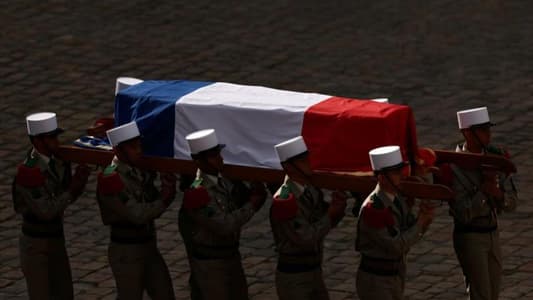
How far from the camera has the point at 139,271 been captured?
1142 cm

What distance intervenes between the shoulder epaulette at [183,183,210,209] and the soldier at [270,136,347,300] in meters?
0.46

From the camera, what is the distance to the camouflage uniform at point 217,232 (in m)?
10.9

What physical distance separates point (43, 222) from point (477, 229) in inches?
119

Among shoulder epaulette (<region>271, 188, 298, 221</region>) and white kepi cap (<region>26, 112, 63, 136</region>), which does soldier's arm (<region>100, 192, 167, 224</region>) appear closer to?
white kepi cap (<region>26, 112, 63, 136</region>)

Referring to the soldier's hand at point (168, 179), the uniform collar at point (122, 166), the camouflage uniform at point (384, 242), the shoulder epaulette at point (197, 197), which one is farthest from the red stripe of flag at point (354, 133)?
the uniform collar at point (122, 166)

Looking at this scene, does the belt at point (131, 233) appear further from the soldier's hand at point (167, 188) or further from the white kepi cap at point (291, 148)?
the white kepi cap at point (291, 148)

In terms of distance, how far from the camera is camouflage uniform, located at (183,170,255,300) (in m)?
10.9

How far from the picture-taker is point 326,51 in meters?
18.1

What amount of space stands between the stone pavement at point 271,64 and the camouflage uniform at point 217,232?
1.58m

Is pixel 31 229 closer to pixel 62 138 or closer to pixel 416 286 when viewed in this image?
pixel 416 286

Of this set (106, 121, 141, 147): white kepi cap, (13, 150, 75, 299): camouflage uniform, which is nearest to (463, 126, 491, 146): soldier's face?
(106, 121, 141, 147): white kepi cap

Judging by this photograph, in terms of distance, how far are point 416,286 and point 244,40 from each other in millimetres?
6720

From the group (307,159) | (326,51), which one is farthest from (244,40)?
(307,159)

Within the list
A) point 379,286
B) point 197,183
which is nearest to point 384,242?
point 379,286
